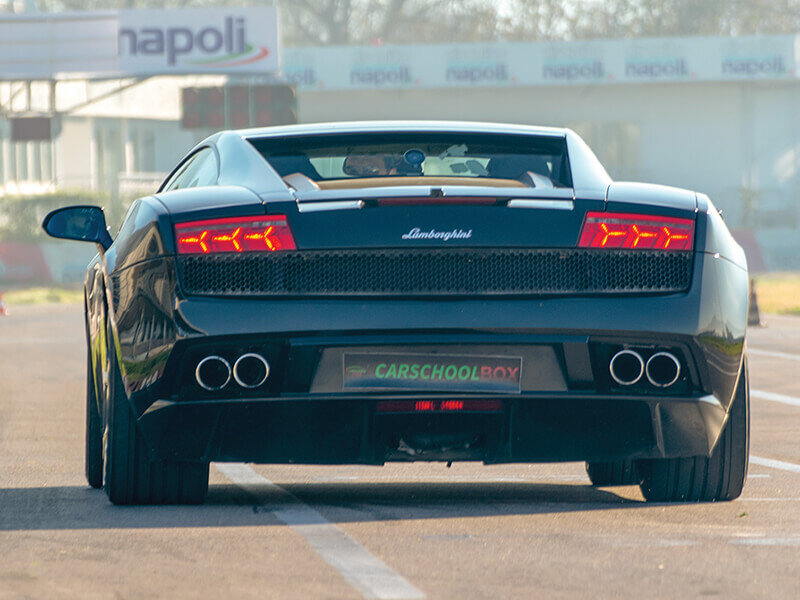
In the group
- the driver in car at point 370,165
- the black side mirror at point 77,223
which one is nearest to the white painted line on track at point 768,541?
the driver in car at point 370,165

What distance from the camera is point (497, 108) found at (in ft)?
172

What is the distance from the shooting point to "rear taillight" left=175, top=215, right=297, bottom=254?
5.35m

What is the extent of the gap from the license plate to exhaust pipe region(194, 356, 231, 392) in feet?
1.23

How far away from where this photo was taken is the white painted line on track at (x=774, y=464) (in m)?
7.37

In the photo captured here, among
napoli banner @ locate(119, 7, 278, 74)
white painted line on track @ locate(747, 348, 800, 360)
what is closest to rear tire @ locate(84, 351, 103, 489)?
white painted line on track @ locate(747, 348, 800, 360)

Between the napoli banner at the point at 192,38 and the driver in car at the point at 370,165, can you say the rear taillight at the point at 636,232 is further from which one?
the napoli banner at the point at 192,38

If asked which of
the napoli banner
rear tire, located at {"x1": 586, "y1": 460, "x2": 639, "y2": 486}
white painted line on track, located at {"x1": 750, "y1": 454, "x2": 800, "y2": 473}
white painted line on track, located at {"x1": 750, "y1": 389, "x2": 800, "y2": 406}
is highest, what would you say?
the napoli banner

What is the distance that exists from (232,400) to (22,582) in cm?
109

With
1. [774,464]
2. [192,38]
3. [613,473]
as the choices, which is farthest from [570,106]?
[613,473]

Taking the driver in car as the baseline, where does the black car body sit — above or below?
below

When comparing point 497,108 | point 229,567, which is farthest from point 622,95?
point 229,567

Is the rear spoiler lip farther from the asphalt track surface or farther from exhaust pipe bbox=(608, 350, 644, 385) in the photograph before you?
the asphalt track surface

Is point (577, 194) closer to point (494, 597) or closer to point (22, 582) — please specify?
point (494, 597)

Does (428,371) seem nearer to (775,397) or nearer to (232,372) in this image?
(232,372)
